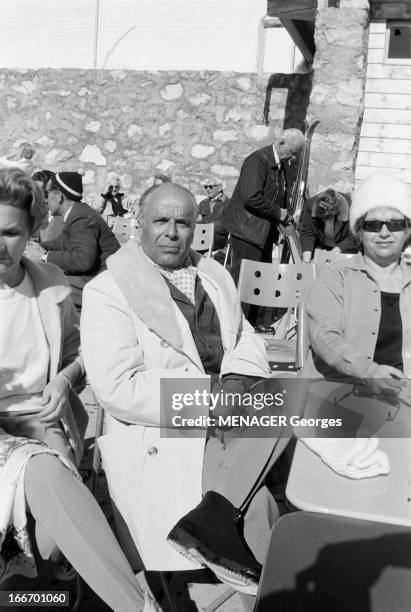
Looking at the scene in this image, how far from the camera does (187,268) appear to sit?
2.66 metres

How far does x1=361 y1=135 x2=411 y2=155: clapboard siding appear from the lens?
25.3ft

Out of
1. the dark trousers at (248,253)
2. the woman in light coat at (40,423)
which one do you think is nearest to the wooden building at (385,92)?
the dark trousers at (248,253)

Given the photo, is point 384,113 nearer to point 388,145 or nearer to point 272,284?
point 388,145

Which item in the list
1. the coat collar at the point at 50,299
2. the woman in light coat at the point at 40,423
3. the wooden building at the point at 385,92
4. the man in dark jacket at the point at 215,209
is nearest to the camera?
the woman in light coat at the point at 40,423

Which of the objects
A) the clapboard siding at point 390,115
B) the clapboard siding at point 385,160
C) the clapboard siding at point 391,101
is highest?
the clapboard siding at point 391,101

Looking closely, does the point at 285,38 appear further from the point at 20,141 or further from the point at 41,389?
the point at 41,389

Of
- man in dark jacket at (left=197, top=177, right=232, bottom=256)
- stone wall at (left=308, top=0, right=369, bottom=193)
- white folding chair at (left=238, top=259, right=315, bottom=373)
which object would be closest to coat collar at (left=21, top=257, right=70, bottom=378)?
white folding chair at (left=238, top=259, right=315, bottom=373)

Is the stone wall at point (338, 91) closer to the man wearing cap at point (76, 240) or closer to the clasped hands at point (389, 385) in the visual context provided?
the man wearing cap at point (76, 240)

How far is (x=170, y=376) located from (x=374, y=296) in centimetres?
91

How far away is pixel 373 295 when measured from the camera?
8.83 feet

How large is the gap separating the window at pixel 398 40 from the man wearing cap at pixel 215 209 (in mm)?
2583

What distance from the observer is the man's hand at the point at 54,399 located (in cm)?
219

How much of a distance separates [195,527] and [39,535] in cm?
46

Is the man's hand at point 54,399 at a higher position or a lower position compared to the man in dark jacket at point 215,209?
lower
